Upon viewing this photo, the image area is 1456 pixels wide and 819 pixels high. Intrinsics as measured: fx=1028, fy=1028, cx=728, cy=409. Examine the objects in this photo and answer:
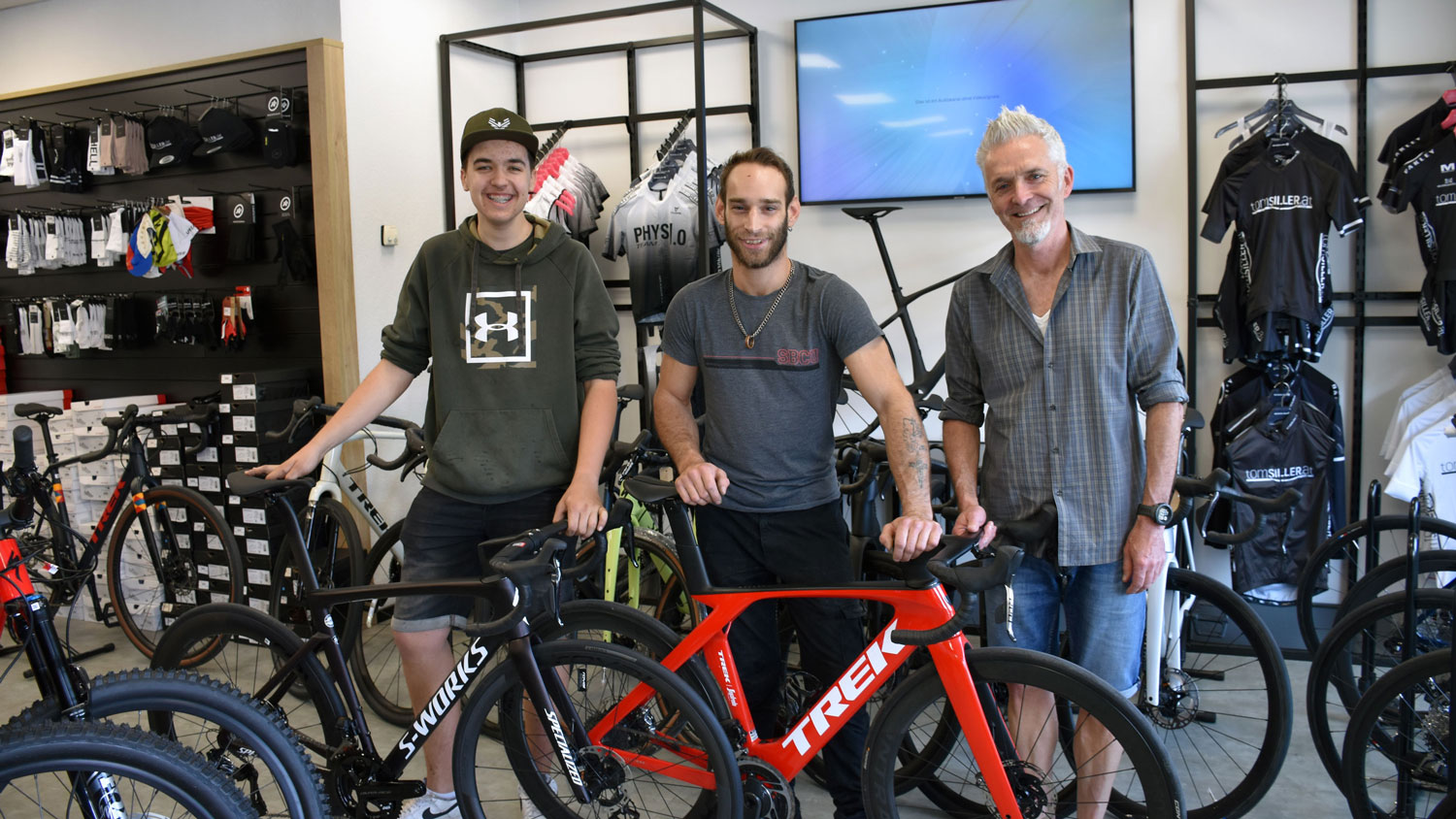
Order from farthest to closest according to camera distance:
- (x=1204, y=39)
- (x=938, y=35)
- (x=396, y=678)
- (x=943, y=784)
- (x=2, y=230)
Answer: (x=2, y=230) < (x=938, y=35) < (x=1204, y=39) < (x=396, y=678) < (x=943, y=784)

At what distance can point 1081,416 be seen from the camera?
1936mm

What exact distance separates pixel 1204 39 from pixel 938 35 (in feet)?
3.22

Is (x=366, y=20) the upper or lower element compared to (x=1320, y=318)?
upper

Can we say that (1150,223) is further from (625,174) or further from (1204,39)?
(625,174)

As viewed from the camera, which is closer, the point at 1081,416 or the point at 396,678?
the point at 1081,416

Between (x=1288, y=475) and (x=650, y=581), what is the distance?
2212mm

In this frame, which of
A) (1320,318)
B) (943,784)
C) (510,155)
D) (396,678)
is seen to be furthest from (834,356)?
(1320,318)

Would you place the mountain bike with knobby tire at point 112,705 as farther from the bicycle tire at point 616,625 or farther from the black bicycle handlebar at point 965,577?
the black bicycle handlebar at point 965,577

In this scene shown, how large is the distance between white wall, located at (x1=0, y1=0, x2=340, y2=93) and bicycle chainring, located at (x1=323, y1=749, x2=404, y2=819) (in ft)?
10.0

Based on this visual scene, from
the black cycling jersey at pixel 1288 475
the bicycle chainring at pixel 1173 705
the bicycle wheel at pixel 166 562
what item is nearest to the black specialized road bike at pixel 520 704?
the bicycle chainring at pixel 1173 705

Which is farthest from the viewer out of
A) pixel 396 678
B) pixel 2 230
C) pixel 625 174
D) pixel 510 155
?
pixel 2 230

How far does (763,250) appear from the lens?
203 cm

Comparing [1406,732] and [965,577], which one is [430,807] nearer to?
[965,577]

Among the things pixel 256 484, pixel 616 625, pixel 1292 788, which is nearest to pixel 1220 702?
pixel 1292 788
